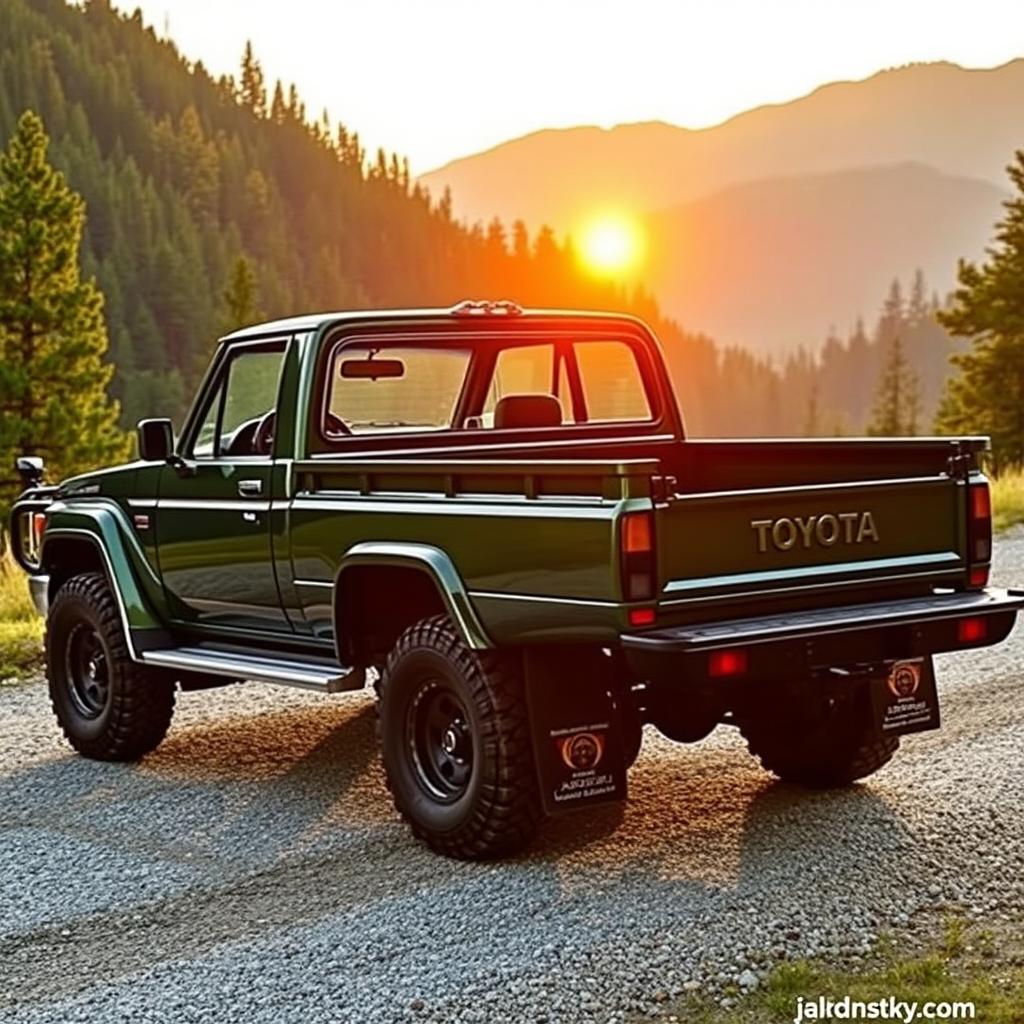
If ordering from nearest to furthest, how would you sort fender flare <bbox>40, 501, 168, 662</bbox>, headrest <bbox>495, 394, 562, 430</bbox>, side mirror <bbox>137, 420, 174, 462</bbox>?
headrest <bbox>495, 394, 562, 430</bbox> < side mirror <bbox>137, 420, 174, 462</bbox> < fender flare <bbox>40, 501, 168, 662</bbox>

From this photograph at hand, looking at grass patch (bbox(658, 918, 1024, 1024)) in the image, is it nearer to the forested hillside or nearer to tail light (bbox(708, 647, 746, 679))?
tail light (bbox(708, 647, 746, 679))

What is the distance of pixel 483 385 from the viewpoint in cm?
750

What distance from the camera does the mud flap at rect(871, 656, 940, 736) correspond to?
6.35 m

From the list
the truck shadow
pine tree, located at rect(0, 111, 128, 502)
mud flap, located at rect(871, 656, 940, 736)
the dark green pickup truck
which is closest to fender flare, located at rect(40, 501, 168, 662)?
the dark green pickup truck

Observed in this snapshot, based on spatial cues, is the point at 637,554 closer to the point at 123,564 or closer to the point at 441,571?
the point at 441,571

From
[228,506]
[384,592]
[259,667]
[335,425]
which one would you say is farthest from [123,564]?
[384,592]

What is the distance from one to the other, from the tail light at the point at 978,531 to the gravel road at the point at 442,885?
3.26ft

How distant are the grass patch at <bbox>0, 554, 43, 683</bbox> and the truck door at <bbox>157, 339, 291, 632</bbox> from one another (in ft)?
12.0

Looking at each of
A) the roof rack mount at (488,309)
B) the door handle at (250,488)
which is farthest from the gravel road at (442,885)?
the roof rack mount at (488,309)

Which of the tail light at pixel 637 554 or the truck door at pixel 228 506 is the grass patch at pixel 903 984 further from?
the truck door at pixel 228 506

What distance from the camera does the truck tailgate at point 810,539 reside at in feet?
17.5

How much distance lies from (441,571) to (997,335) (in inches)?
1645

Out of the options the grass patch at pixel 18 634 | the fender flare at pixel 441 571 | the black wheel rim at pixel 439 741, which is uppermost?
the fender flare at pixel 441 571

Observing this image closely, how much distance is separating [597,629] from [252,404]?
2.80m
